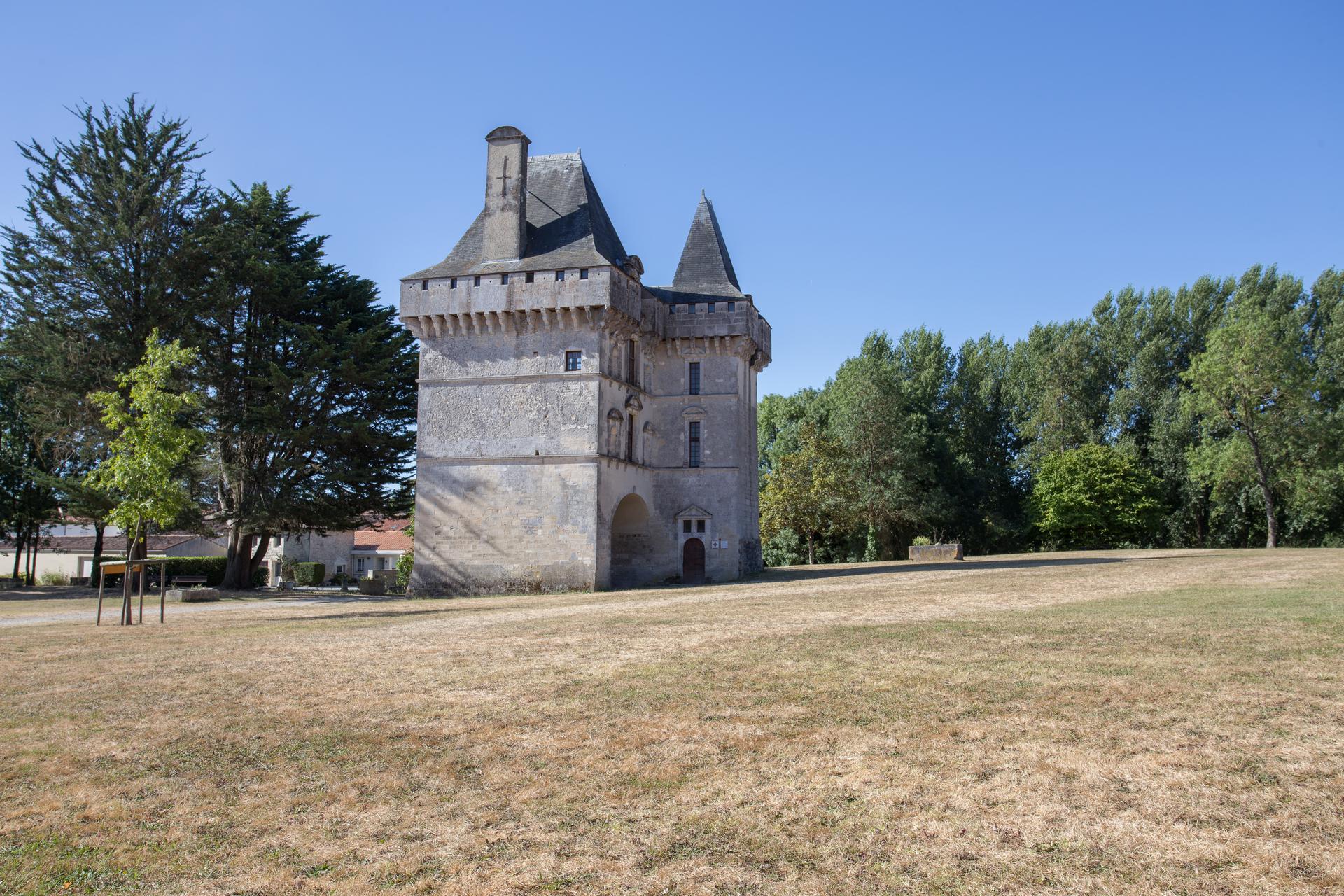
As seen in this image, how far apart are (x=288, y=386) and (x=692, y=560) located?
49.4 feet

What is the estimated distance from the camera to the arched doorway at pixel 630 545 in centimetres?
3394

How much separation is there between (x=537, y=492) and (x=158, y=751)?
2231 centimetres

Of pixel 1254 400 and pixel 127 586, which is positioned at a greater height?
pixel 1254 400

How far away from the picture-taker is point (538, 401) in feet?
97.8

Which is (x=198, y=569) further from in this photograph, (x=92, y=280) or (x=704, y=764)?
(x=704, y=764)

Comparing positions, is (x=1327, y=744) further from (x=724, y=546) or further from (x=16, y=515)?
(x=16, y=515)

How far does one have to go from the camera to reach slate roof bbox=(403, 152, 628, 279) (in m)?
30.3

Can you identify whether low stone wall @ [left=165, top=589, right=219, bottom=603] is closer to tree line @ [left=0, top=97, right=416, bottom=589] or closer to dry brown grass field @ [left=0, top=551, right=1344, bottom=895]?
tree line @ [left=0, top=97, right=416, bottom=589]

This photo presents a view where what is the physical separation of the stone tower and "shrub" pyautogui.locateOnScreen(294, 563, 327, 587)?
19.9 metres

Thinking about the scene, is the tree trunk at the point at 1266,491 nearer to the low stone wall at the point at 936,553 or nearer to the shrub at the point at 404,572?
the low stone wall at the point at 936,553

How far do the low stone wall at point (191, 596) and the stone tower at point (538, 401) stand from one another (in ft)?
19.6

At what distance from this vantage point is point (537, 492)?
1169 inches

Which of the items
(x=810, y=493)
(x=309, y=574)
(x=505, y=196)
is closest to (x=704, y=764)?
(x=505, y=196)

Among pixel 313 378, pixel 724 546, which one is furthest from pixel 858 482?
pixel 313 378
